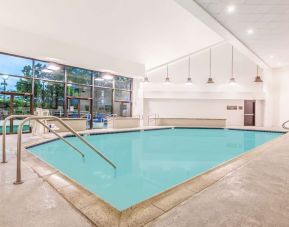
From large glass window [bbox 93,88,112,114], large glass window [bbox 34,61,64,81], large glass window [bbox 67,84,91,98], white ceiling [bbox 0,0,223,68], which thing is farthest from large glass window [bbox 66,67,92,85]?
white ceiling [bbox 0,0,223,68]

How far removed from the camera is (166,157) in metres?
4.93

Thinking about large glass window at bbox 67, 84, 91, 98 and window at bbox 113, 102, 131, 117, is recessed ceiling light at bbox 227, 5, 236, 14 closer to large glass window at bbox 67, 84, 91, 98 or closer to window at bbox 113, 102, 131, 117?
large glass window at bbox 67, 84, 91, 98

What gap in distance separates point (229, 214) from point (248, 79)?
1253 cm

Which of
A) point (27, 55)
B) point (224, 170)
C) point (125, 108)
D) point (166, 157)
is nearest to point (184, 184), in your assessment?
point (224, 170)

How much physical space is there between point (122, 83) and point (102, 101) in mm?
1807

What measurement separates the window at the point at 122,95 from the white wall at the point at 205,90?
1251 millimetres

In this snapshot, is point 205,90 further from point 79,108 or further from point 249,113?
point 79,108

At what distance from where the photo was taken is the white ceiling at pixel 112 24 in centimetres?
625

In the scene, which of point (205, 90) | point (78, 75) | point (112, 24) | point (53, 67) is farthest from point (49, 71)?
point (205, 90)

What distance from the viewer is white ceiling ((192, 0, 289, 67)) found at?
16.2ft

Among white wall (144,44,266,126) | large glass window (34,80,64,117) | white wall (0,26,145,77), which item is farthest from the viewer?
white wall (144,44,266,126)

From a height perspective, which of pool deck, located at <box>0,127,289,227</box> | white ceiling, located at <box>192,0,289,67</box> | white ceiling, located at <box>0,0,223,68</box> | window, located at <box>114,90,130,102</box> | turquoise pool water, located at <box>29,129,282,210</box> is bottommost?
turquoise pool water, located at <box>29,129,282,210</box>

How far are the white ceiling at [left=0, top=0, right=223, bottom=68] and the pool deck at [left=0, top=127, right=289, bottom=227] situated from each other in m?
5.71

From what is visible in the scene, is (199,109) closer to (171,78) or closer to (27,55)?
(171,78)
